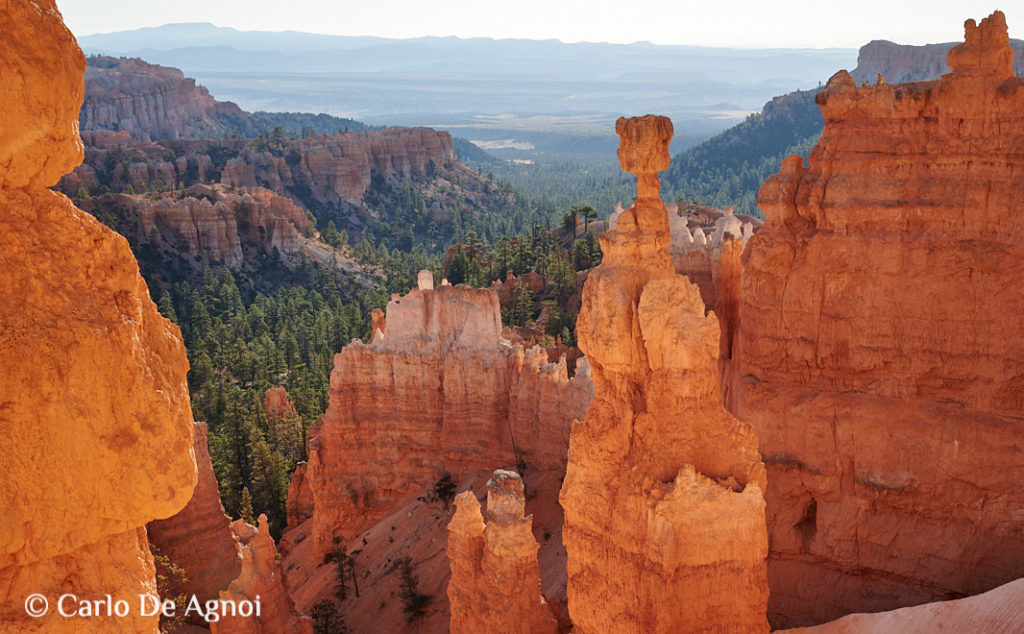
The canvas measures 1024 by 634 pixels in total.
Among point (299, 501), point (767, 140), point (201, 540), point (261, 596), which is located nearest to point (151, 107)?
point (767, 140)

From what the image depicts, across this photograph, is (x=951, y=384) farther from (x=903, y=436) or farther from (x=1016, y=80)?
(x=1016, y=80)

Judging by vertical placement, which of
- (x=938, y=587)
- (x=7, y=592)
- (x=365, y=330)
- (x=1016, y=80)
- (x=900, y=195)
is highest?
(x=1016, y=80)

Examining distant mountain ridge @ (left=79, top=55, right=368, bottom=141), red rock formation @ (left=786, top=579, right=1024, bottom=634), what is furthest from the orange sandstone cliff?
distant mountain ridge @ (left=79, top=55, right=368, bottom=141)

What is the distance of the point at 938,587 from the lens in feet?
45.4

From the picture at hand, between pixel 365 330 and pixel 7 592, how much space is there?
51884mm

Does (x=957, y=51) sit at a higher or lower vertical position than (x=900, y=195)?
higher

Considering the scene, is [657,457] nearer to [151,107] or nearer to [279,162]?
[279,162]

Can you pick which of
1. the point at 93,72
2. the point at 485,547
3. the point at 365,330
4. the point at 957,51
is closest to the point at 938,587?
the point at 485,547

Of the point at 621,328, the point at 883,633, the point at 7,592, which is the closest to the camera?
the point at 7,592

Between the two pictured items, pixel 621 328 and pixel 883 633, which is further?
pixel 883 633

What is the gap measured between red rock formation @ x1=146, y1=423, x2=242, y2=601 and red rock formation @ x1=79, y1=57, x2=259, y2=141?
12462cm

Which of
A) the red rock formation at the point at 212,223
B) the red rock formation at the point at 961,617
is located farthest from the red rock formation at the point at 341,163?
the red rock formation at the point at 961,617

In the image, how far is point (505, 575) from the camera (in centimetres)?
1314

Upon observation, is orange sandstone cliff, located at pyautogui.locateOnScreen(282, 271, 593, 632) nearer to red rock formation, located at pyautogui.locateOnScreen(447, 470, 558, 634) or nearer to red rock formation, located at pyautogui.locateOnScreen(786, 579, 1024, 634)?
red rock formation, located at pyautogui.locateOnScreen(447, 470, 558, 634)
